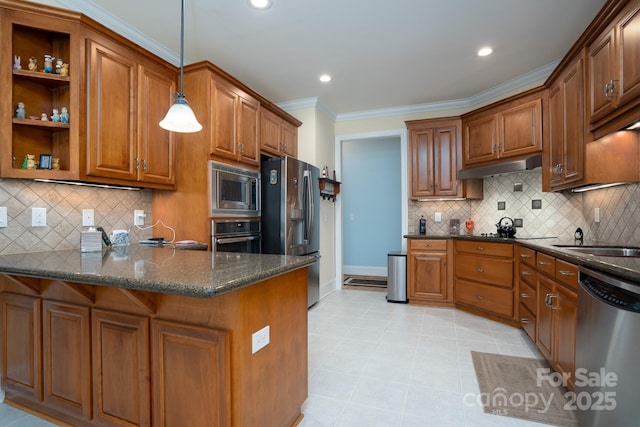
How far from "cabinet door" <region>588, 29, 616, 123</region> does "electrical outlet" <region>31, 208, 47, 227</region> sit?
373 centimetres

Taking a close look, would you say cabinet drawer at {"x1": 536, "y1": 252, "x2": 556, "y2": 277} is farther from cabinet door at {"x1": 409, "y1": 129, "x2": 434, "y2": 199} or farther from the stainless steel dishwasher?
cabinet door at {"x1": 409, "y1": 129, "x2": 434, "y2": 199}

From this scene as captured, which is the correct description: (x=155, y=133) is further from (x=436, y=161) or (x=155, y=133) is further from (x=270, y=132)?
(x=436, y=161)

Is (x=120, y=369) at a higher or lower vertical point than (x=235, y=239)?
lower

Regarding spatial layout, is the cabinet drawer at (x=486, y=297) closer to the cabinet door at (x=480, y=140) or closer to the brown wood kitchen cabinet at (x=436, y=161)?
the brown wood kitchen cabinet at (x=436, y=161)

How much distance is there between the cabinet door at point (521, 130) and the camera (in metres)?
3.28

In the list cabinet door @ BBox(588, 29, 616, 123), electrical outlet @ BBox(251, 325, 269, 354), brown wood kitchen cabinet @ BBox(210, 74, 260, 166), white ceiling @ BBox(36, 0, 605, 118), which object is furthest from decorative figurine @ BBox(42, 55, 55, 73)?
cabinet door @ BBox(588, 29, 616, 123)

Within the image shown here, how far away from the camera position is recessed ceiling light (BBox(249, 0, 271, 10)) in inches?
90.4

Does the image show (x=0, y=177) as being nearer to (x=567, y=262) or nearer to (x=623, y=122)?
(x=567, y=262)

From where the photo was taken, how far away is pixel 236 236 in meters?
3.03

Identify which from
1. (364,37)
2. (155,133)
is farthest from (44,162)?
(364,37)

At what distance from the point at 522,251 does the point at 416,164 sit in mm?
1784

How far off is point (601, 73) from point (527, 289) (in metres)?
1.77

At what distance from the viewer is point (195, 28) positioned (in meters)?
2.63

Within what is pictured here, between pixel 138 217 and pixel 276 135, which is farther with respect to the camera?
pixel 276 135
